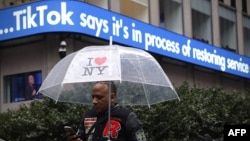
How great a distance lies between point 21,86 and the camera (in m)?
24.2

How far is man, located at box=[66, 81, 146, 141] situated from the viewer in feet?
19.0

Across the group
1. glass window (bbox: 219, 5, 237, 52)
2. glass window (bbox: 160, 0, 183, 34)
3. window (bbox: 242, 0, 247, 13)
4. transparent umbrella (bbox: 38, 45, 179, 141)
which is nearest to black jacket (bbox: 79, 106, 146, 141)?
transparent umbrella (bbox: 38, 45, 179, 141)

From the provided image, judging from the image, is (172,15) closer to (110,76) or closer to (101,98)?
(110,76)

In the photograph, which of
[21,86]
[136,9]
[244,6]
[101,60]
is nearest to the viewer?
[101,60]

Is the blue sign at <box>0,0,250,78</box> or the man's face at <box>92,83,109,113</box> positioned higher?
the blue sign at <box>0,0,250,78</box>

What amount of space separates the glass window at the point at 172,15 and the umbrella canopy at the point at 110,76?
2258 cm

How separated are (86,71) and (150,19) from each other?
2187cm

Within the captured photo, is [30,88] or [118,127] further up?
[30,88]

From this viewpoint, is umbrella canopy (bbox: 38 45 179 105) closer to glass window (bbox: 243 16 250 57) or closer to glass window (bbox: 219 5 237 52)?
glass window (bbox: 219 5 237 52)

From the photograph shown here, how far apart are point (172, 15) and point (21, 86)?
9.78m

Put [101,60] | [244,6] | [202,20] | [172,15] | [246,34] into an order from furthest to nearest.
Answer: [244,6], [246,34], [202,20], [172,15], [101,60]

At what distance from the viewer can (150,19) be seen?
28.1 meters

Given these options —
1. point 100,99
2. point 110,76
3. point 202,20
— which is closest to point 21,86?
point 202,20

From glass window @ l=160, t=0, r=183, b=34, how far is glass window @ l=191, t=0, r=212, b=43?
1.53 metres
